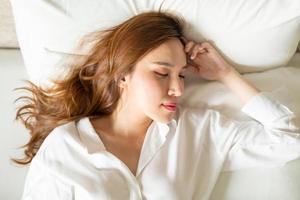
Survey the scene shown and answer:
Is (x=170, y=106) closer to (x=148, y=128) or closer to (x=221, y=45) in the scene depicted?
(x=148, y=128)

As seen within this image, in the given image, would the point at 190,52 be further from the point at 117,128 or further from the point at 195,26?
the point at 117,128

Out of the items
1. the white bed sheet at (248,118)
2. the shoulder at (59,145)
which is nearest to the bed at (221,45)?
the white bed sheet at (248,118)

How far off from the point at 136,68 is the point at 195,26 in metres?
0.24

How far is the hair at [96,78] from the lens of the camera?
1.23 metres

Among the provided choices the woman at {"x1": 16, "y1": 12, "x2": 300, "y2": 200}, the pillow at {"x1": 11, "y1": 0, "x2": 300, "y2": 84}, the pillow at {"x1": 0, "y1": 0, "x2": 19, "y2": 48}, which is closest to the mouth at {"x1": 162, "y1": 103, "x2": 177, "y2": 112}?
the woman at {"x1": 16, "y1": 12, "x2": 300, "y2": 200}

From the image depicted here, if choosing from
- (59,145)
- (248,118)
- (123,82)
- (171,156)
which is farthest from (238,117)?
(59,145)

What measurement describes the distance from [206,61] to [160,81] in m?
0.22

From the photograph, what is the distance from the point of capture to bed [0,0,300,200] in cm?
125

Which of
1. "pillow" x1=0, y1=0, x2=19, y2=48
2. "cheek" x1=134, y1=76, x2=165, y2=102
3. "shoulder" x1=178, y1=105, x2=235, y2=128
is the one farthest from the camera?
"pillow" x1=0, y1=0, x2=19, y2=48

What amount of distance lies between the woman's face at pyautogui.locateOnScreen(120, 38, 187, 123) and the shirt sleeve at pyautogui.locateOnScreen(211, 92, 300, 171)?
18 cm

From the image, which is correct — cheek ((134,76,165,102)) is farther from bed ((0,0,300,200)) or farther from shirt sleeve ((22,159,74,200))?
shirt sleeve ((22,159,74,200))

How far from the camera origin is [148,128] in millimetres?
1312

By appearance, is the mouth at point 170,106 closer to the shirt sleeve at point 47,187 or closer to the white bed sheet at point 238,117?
the white bed sheet at point 238,117

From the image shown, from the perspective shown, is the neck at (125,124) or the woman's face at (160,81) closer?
the woman's face at (160,81)
